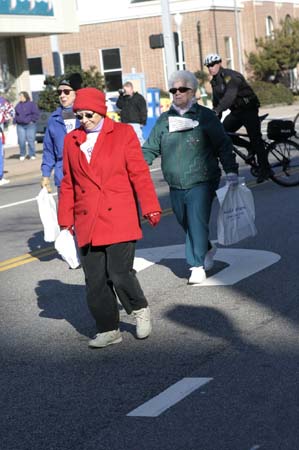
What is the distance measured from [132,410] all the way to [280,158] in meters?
10.3

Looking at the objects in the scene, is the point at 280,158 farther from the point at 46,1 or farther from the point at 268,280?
the point at 46,1

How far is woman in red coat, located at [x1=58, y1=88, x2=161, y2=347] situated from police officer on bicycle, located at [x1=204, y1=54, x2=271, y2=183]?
6937 millimetres

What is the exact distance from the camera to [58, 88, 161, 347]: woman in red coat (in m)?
7.12

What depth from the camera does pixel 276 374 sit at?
6211 millimetres

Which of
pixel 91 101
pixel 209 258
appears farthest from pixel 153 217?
pixel 209 258

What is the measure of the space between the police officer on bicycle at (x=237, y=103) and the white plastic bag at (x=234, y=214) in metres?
4.76

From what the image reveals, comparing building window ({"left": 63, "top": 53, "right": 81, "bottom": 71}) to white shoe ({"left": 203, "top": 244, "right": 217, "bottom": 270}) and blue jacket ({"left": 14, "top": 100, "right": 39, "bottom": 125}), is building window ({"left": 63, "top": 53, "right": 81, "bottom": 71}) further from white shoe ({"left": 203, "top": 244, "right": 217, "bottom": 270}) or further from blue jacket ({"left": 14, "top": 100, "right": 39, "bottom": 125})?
white shoe ({"left": 203, "top": 244, "right": 217, "bottom": 270})

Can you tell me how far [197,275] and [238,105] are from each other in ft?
20.6

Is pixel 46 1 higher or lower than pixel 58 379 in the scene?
higher

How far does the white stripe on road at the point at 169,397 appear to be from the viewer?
5730mm

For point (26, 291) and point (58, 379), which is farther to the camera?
point (26, 291)

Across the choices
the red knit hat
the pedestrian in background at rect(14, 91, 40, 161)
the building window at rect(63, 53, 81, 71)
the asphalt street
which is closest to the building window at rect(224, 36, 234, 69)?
the building window at rect(63, 53, 81, 71)

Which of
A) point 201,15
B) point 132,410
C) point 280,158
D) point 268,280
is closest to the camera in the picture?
point 132,410

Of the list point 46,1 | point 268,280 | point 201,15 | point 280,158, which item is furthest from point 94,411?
point 201,15
